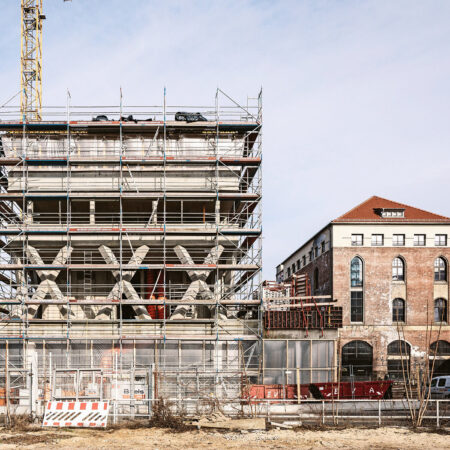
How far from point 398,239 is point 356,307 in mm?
7100

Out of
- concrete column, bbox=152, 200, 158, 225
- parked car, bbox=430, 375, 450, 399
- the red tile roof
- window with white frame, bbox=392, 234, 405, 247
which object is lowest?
parked car, bbox=430, 375, 450, 399

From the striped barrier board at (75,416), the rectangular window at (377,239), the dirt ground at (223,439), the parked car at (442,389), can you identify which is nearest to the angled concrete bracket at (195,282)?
the parked car at (442,389)

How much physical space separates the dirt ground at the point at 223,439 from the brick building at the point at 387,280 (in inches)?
1309

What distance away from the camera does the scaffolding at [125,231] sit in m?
36.4

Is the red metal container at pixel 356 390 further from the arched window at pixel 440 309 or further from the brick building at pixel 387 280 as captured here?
the arched window at pixel 440 309

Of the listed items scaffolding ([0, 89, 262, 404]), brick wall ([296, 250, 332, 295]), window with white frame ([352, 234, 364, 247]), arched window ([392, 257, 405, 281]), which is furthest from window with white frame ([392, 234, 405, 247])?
scaffolding ([0, 89, 262, 404])

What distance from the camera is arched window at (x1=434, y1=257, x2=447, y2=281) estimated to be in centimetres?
5566

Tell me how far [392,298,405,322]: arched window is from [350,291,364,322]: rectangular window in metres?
2.67

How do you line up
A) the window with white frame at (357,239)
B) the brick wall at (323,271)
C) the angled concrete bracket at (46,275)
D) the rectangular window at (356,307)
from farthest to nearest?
the brick wall at (323,271)
the window with white frame at (357,239)
the rectangular window at (356,307)
the angled concrete bracket at (46,275)

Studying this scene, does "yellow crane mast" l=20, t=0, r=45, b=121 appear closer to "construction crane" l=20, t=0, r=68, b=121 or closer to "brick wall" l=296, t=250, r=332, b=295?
"construction crane" l=20, t=0, r=68, b=121

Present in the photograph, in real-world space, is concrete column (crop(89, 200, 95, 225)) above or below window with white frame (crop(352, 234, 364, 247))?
above

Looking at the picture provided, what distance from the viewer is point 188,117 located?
39.7 m

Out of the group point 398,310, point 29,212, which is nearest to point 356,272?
point 398,310

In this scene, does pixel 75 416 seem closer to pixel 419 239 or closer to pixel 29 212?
pixel 29 212
